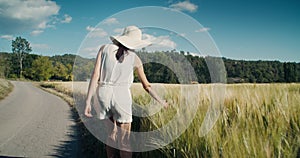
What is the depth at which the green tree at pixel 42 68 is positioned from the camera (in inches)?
1569

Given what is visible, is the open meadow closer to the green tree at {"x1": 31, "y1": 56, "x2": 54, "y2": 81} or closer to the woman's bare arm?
the woman's bare arm

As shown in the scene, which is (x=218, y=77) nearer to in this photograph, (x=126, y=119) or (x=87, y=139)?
(x=126, y=119)

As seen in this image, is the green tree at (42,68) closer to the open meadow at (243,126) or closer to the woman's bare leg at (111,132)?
the woman's bare leg at (111,132)

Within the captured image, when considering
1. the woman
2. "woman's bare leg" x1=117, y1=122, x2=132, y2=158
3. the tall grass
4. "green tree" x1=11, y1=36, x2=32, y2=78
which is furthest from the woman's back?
"green tree" x1=11, y1=36, x2=32, y2=78

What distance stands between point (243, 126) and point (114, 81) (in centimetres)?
118

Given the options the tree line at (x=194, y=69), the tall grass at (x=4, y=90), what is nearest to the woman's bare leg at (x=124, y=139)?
the tree line at (x=194, y=69)

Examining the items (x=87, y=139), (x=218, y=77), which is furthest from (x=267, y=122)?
(x=87, y=139)

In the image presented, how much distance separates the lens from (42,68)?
132ft

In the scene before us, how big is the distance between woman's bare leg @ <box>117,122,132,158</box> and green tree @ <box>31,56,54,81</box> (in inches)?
1573

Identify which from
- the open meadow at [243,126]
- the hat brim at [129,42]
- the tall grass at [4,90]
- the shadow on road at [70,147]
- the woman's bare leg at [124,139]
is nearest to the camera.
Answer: the open meadow at [243,126]

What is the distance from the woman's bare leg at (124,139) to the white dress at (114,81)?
0.38 feet

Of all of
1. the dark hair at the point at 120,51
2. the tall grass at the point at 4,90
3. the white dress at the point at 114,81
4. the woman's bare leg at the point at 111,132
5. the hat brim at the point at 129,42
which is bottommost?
the tall grass at the point at 4,90

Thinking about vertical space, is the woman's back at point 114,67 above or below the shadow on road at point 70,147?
above

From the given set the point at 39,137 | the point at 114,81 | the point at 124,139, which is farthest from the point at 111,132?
the point at 39,137
